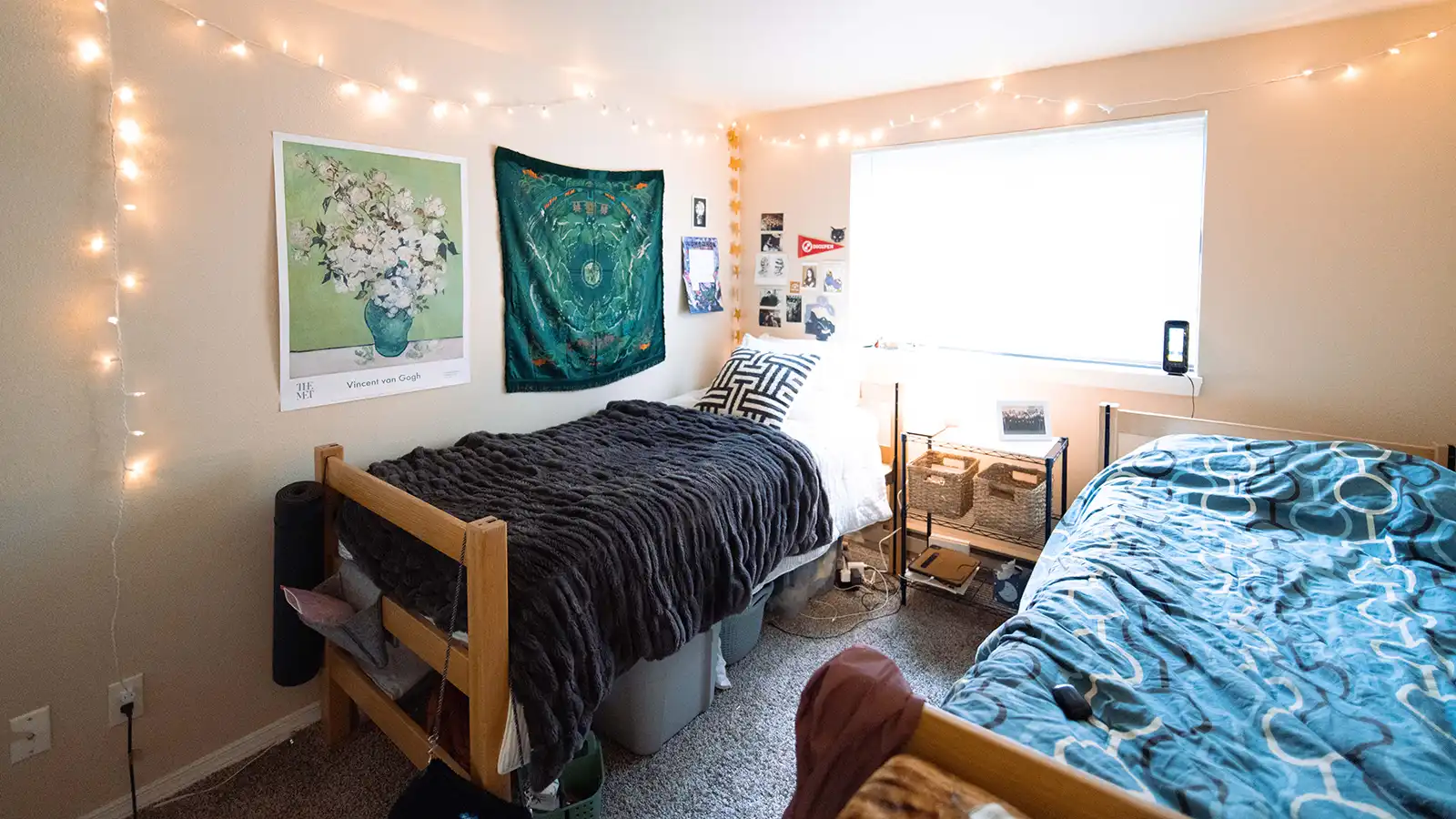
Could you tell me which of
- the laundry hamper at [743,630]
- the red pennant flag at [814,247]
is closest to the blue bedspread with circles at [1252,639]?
the laundry hamper at [743,630]

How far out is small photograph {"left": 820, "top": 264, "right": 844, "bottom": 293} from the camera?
3625mm

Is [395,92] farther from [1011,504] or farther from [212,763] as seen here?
[1011,504]

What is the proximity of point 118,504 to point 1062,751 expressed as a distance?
7.24 ft

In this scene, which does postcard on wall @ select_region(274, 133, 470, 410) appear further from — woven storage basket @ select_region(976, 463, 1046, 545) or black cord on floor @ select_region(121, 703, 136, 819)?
woven storage basket @ select_region(976, 463, 1046, 545)

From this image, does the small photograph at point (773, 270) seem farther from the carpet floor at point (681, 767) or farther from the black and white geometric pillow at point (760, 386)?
the carpet floor at point (681, 767)

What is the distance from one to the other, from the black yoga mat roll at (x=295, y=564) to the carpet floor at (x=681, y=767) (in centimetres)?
27

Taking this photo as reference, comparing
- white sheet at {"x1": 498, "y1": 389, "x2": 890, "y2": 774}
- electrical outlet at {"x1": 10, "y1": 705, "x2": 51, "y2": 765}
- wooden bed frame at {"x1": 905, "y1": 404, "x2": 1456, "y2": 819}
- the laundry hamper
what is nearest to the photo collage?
white sheet at {"x1": 498, "y1": 389, "x2": 890, "y2": 774}

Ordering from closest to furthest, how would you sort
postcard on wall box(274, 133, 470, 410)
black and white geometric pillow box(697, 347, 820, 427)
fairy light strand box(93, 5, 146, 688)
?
fairy light strand box(93, 5, 146, 688) < postcard on wall box(274, 133, 470, 410) < black and white geometric pillow box(697, 347, 820, 427)

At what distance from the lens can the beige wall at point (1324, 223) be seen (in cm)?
232

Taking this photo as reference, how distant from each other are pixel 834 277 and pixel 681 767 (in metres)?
2.32

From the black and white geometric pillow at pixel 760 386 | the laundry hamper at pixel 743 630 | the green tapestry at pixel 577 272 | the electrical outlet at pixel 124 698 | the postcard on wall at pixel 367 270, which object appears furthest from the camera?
the black and white geometric pillow at pixel 760 386

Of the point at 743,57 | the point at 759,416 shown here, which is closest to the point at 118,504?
the point at 759,416

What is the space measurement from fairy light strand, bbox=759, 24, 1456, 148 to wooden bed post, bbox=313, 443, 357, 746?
252 centimetres

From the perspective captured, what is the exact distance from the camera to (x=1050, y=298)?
3.17 meters
